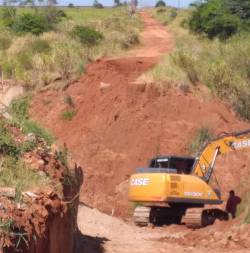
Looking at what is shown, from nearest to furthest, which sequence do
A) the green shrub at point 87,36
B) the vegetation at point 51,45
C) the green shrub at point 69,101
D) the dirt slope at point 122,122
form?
1. the dirt slope at point 122,122
2. the green shrub at point 69,101
3. the vegetation at point 51,45
4. the green shrub at point 87,36

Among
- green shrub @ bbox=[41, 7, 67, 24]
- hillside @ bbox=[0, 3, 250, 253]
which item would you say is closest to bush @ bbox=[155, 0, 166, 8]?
green shrub @ bbox=[41, 7, 67, 24]

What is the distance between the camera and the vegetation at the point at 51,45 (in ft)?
114

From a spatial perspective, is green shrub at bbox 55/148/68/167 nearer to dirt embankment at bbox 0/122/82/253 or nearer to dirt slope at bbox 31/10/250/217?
dirt embankment at bbox 0/122/82/253

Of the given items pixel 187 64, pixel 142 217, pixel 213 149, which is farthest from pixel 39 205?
pixel 187 64

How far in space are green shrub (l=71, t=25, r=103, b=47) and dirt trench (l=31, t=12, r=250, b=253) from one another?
8.41 metres

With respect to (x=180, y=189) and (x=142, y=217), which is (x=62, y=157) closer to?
(x=180, y=189)

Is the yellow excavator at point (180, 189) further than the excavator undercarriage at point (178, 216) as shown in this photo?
No

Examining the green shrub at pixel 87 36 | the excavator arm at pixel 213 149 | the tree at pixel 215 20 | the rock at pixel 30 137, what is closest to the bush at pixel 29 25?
the green shrub at pixel 87 36

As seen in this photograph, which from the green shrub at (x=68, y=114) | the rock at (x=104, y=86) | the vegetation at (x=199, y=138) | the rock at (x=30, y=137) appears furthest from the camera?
the rock at (x=104, y=86)

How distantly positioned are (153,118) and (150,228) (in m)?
10.1

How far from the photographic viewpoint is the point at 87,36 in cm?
4469

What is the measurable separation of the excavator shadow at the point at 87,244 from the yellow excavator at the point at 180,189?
376 centimetres

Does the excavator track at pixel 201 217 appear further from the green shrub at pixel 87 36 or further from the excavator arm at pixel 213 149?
the green shrub at pixel 87 36

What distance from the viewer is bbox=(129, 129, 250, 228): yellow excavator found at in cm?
2105
